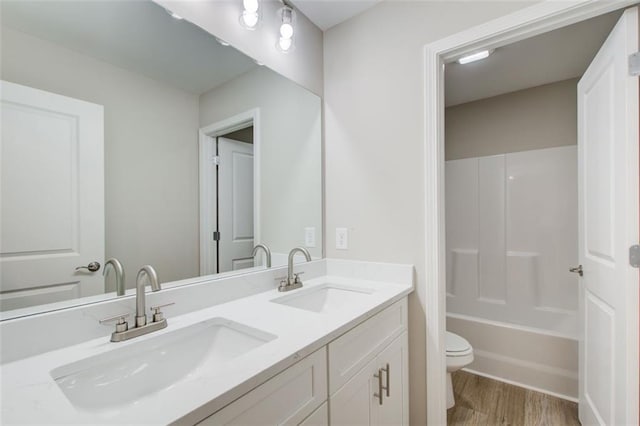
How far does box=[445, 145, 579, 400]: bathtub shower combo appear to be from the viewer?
2094 mm

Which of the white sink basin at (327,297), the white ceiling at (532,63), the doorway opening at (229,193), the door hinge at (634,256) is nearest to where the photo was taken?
the door hinge at (634,256)

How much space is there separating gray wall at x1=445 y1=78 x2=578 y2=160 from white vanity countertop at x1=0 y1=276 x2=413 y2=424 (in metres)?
2.19

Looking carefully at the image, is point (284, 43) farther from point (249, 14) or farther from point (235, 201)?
point (235, 201)

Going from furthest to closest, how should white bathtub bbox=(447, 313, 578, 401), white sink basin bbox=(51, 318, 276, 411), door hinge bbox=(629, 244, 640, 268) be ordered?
white bathtub bbox=(447, 313, 578, 401) → door hinge bbox=(629, 244, 640, 268) → white sink basin bbox=(51, 318, 276, 411)

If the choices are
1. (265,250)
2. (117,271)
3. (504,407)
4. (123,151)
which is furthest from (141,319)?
(504,407)

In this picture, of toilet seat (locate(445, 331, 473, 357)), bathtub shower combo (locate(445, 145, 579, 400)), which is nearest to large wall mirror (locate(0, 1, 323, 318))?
toilet seat (locate(445, 331, 473, 357))

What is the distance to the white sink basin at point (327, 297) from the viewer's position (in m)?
1.38

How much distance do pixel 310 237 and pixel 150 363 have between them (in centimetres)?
104

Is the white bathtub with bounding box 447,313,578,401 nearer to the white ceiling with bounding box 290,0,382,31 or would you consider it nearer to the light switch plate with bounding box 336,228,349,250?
the light switch plate with bounding box 336,228,349,250

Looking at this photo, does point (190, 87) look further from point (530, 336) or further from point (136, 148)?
point (530, 336)

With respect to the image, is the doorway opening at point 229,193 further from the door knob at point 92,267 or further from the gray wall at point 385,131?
the gray wall at point 385,131

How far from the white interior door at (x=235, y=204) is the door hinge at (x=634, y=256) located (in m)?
1.57

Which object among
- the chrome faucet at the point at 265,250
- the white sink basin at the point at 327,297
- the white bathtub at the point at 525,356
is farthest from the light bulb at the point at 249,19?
the white bathtub at the point at 525,356

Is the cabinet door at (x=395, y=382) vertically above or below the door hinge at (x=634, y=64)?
below
